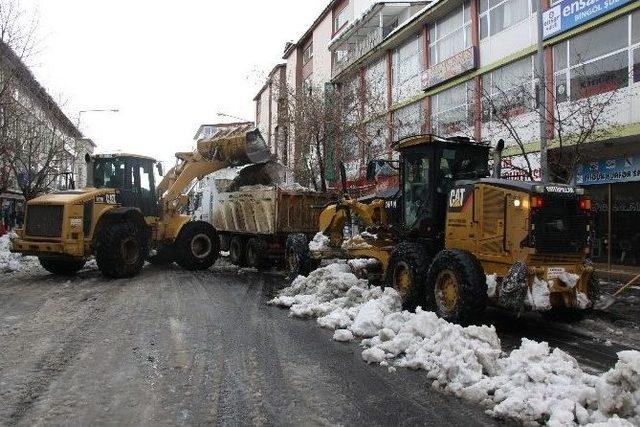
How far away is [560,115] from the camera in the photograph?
16.8m

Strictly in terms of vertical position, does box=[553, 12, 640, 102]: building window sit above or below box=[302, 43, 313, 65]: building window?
below

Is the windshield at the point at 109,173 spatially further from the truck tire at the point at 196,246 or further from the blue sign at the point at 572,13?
the blue sign at the point at 572,13

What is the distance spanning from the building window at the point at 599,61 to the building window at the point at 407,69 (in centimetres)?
882

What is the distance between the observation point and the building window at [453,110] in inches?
849

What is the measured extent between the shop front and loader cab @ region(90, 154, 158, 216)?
12.1 meters

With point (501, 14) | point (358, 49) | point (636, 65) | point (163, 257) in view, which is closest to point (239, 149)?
point (163, 257)

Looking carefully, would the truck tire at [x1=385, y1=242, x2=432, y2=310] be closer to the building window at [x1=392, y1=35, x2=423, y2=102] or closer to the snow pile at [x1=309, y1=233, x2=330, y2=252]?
the snow pile at [x1=309, y1=233, x2=330, y2=252]

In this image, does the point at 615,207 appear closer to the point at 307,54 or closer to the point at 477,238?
the point at 477,238

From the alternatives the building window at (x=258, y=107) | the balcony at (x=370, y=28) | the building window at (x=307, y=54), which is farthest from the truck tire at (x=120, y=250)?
the building window at (x=258, y=107)

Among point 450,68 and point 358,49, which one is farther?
point 358,49

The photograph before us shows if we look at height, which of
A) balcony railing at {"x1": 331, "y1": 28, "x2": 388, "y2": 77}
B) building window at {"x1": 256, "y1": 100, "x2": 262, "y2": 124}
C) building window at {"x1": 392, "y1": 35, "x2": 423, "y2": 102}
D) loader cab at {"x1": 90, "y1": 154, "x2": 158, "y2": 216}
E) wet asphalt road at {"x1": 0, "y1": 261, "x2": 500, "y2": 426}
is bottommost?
wet asphalt road at {"x1": 0, "y1": 261, "x2": 500, "y2": 426}

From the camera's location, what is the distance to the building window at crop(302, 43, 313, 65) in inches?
1703

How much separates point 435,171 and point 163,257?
31.4 ft

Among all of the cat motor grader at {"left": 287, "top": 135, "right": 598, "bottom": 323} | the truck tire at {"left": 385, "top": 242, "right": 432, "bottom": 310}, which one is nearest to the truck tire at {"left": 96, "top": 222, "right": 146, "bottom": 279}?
the cat motor grader at {"left": 287, "top": 135, "right": 598, "bottom": 323}
